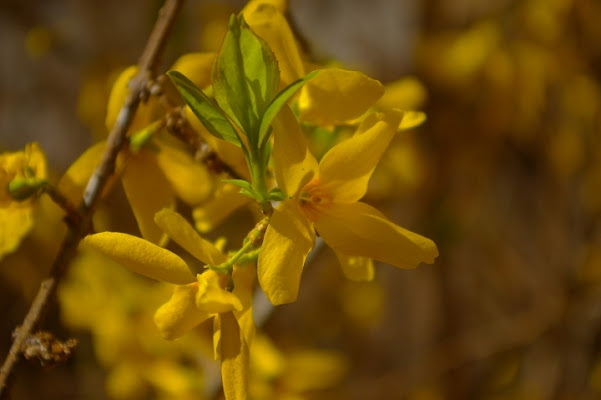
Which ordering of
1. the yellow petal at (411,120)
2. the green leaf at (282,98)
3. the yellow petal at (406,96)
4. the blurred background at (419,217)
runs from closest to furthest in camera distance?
→ 1. the green leaf at (282,98)
2. the yellow petal at (411,120)
3. the yellow petal at (406,96)
4. the blurred background at (419,217)

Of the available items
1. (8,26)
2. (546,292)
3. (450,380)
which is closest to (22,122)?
(8,26)

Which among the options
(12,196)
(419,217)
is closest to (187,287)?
(12,196)

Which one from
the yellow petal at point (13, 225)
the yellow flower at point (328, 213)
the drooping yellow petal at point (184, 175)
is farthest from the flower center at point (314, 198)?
the yellow petal at point (13, 225)

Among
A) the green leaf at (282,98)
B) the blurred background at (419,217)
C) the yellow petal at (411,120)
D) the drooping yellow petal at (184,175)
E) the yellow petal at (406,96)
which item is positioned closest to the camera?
the green leaf at (282,98)

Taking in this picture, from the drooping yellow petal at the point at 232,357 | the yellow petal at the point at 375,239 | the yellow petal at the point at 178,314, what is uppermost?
the yellow petal at the point at 375,239

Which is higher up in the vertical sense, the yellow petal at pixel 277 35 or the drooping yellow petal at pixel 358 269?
the yellow petal at pixel 277 35

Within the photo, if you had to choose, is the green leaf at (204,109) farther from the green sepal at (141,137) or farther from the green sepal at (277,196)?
the green sepal at (141,137)

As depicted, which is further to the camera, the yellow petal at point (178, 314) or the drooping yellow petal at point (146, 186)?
the drooping yellow petal at point (146, 186)
